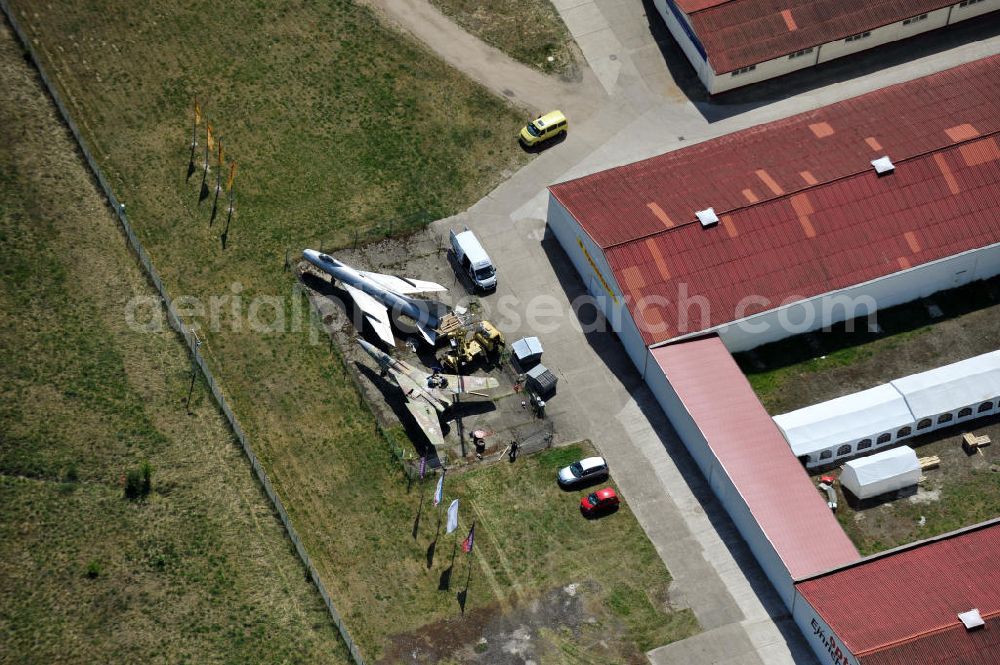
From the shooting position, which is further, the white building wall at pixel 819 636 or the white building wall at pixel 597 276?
the white building wall at pixel 597 276

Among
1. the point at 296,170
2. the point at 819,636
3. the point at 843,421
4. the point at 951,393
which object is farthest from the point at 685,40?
the point at 819,636

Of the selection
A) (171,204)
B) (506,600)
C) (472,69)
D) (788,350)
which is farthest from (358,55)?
(506,600)

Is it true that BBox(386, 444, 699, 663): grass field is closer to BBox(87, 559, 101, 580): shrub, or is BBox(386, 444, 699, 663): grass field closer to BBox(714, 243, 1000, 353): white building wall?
BBox(714, 243, 1000, 353): white building wall

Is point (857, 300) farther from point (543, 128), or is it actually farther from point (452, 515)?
point (452, 515)

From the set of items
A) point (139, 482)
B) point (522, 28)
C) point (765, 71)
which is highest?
point (522, 28)

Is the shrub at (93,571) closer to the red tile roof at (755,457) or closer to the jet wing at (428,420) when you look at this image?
the jet wing at (428,420)

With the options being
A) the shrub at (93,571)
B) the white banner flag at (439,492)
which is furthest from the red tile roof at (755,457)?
the shrub at (93,571)

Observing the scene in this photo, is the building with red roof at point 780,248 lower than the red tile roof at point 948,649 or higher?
higher
